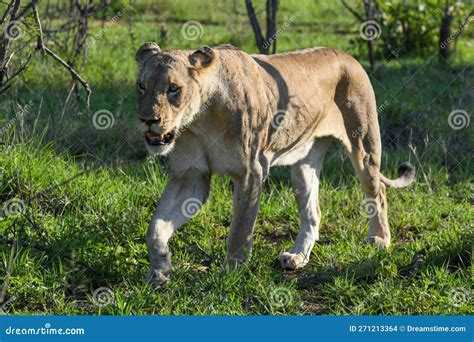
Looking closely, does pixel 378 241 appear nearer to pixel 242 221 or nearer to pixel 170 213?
pixel 242 221

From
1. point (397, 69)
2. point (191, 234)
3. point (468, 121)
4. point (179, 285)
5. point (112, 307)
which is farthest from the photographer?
point (397, 69)

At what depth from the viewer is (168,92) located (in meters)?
4.03

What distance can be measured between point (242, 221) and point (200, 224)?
0.66 meters

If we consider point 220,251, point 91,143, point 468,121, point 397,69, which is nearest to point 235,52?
point 220,251

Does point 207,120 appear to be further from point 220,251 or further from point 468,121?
point 468,121

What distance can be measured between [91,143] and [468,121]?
2650 millimetres

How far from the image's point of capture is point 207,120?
4281 mm

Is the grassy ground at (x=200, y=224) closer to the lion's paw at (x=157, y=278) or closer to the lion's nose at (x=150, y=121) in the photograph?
the lion's paw at (x=157, y=278)

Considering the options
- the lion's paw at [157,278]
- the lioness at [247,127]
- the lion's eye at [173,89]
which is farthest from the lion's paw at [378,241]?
the lion's eye at [173,89]

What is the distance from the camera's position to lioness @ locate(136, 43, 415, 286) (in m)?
4.10

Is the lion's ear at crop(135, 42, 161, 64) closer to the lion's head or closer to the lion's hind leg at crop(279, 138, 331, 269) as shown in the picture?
the lion's head

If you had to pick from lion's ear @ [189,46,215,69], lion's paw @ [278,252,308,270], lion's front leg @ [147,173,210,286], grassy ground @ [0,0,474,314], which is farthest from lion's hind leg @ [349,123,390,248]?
lion's ear @ [189,46,215,69]

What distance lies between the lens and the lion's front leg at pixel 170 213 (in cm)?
423

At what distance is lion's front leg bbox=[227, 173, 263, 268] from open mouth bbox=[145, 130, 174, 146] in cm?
42
